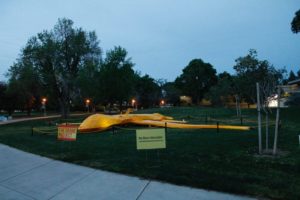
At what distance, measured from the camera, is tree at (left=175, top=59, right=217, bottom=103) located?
76000 millimetres

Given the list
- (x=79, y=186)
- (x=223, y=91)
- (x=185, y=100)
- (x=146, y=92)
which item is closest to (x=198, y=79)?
(x=185, y=100)

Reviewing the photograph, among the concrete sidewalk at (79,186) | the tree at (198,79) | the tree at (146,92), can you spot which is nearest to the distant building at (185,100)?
the tree at (198,79)

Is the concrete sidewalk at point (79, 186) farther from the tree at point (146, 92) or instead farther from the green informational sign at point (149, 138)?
the tree at point (146, 92)

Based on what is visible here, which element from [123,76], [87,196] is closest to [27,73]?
[123,76]

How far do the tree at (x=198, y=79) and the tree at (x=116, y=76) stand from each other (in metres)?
22.5

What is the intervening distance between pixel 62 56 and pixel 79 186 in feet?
120

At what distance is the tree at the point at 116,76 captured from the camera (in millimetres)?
55438

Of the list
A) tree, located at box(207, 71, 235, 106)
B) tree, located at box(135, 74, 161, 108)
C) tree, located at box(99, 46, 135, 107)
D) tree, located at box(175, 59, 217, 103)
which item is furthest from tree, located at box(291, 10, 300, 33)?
tree, located at box(135, 74, 161, 108)

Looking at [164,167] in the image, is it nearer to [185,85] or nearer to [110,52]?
[110,52]

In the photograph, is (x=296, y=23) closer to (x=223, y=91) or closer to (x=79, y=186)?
(x=223, y=91)

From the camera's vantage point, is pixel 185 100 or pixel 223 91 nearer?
pixel 223 91

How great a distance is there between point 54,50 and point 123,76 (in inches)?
794

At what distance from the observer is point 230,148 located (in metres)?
10.2

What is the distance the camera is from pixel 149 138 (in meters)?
8.34
